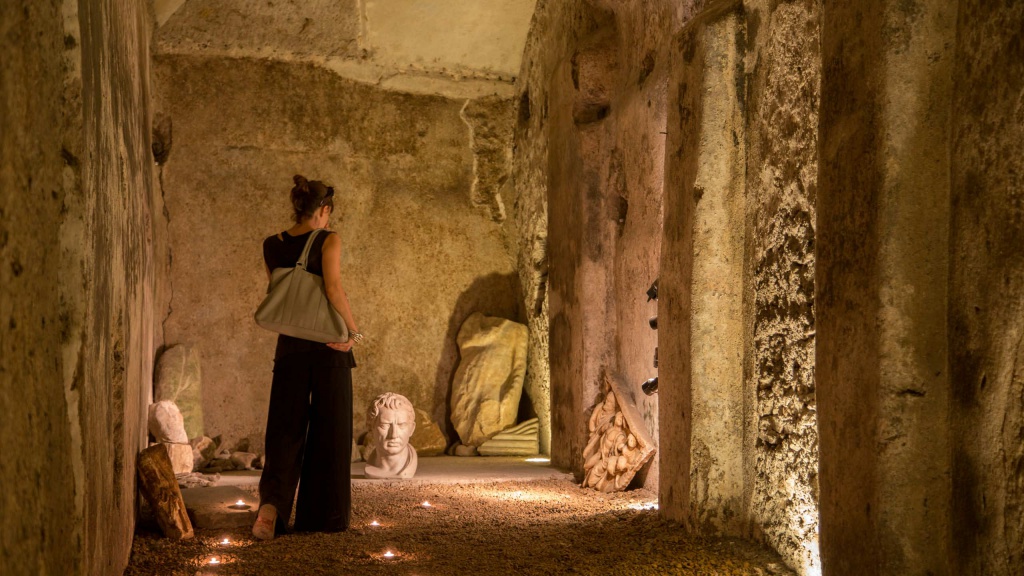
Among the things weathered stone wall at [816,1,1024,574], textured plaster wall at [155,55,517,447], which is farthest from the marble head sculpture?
weathered stone wall at [816,1,1024,574]

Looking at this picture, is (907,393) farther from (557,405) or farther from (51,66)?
(557,405)

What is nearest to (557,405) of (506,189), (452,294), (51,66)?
(452,294)

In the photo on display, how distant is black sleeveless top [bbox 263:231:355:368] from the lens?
4039mm

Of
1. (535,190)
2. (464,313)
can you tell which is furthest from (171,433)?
(535,190)

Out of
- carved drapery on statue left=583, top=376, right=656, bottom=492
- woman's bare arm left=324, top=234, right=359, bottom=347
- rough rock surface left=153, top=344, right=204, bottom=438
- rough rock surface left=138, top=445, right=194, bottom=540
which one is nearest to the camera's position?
rough rock surface left=138, top=445, right=194, bottom=540

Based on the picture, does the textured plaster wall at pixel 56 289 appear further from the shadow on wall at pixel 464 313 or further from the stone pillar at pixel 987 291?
the shadow on wall at pixel 464 313

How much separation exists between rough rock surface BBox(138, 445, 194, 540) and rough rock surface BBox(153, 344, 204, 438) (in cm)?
287

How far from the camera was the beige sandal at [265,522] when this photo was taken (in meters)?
3.90

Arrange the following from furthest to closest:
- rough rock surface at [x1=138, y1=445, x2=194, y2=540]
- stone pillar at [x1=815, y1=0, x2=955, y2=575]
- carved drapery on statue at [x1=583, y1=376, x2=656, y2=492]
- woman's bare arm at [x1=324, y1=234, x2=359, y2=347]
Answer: carved drapery on statue at [x1=583, y1=376, x2=656, y2=492], woman's bare arm at [x1=324, y1=234, x2=359, y2=347], rough rock surface at [x1=138, y1=445, x2=194, y2=540], stone pillar at [x1=815, y1=0, x2=955, y2=575]

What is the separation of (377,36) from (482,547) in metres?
4.86

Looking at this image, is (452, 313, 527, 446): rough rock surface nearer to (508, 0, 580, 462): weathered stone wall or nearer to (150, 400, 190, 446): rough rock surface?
(508, 0, 580, 462): weathered stone wall

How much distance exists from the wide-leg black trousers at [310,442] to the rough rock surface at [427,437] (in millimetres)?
3393

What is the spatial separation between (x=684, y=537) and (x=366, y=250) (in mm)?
4585

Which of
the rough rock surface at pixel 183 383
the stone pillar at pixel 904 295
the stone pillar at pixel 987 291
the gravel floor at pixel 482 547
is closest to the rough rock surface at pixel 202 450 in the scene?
the rough rock surface at pixel 183 383
